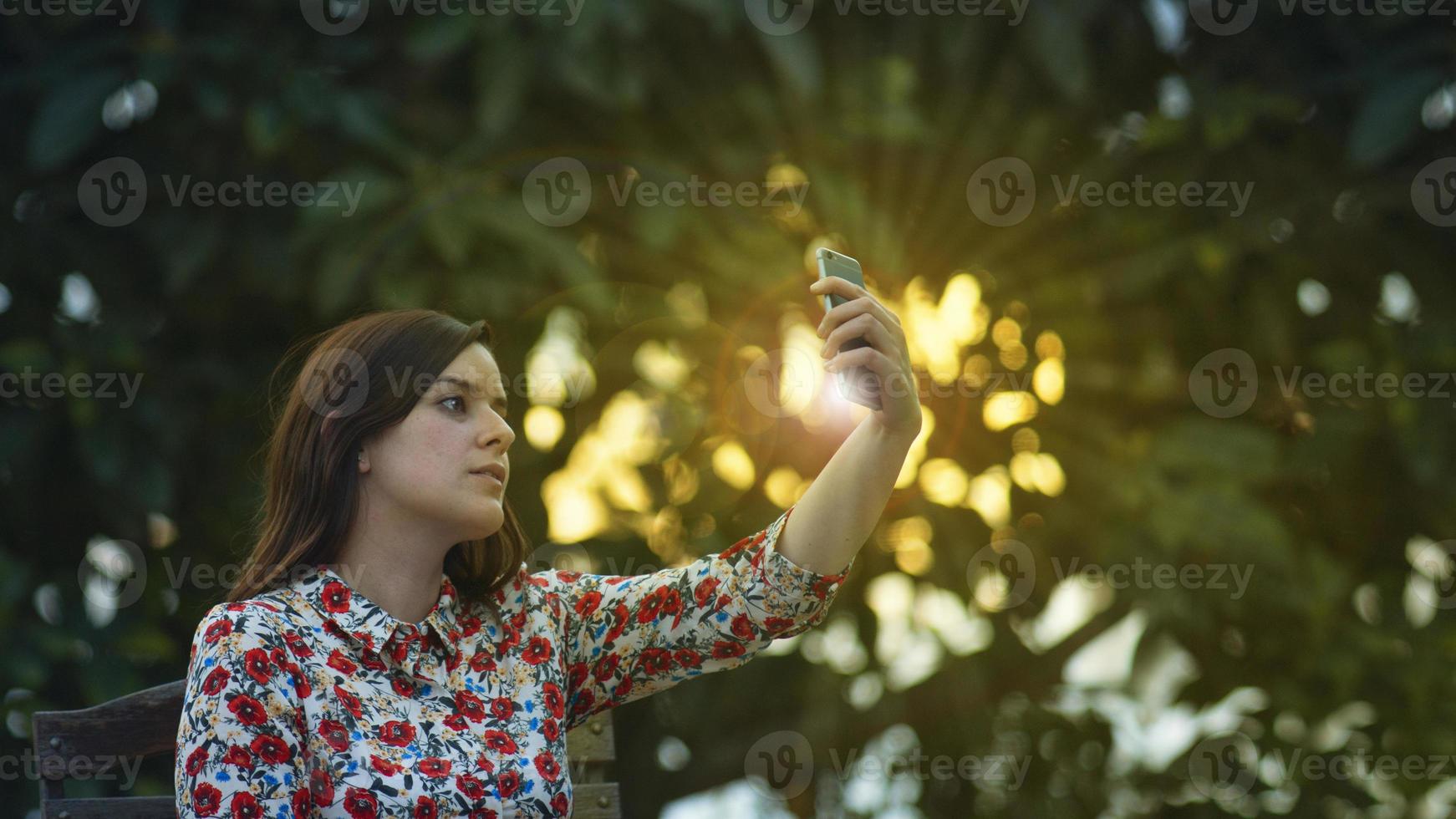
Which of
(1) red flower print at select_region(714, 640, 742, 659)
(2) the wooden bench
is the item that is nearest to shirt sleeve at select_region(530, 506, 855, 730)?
(1) red flower print at select_region(714, 640, 742, 659)

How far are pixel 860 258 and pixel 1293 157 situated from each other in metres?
1.01

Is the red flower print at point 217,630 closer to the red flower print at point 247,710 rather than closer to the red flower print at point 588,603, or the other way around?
the red flower print at point 247,710

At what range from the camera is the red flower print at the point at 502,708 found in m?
1.78

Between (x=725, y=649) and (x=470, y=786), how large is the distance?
36cm

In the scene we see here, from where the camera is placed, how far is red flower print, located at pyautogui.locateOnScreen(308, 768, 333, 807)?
63.1 inches

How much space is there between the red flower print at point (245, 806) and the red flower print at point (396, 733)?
0.16m

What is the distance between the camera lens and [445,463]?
1.78 metres

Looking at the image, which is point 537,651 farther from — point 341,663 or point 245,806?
point 245,806

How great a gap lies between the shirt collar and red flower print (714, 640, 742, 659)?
1.02 feet

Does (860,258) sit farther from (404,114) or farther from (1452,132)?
(1452,132)

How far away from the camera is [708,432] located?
11.2 feet

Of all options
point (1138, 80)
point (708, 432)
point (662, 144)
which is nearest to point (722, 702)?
point (708, 432)

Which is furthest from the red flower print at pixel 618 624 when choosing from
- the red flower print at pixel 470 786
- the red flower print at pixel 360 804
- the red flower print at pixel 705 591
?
the red flower print at pixel 360 804

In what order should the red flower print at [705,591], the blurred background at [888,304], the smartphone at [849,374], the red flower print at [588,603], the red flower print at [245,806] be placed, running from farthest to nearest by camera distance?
the blurred background at [888,304], the red flower print at [588,603], the red flower print at [705,591], the smartphone at [849,374], the red flower print at [245,806]
